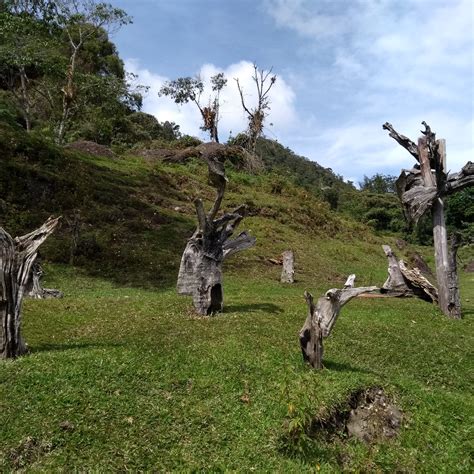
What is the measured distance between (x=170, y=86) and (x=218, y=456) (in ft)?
182

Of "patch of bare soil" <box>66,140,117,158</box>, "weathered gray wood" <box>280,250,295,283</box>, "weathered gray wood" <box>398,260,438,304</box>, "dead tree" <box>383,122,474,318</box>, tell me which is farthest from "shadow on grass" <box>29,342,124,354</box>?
"patch of bare soil" <box>66,140,117,158</box>

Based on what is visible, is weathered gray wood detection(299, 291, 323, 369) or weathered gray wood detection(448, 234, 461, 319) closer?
weathered gray wood detection(299, 291, 323, 369)

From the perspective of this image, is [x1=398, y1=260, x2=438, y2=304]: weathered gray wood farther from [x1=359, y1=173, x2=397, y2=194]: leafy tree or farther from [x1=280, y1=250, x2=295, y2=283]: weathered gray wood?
[x1=359, y1=173, x2=397, y2=194]: leafy tree

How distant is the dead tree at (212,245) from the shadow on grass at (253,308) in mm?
750

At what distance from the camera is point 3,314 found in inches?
337

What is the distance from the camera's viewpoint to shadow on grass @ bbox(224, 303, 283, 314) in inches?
569

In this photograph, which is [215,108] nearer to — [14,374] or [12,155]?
[12,155]

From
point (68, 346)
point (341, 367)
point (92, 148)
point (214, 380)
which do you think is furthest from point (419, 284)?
point (92, 148)

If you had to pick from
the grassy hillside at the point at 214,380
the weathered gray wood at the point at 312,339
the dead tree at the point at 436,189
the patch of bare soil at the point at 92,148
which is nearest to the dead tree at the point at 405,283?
the grassy hillside at the point at 214,380

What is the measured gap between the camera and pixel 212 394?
28.6ft

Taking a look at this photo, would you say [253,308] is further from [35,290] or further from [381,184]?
[381,184]

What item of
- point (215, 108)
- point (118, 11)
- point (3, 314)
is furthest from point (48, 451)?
point (215, 108)

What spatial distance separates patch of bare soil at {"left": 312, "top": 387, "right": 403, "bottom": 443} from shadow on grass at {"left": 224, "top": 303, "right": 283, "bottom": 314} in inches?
231

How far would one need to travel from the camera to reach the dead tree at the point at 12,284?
8.54 meters
